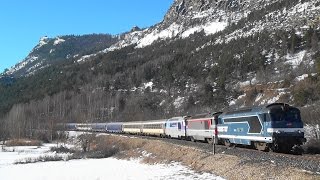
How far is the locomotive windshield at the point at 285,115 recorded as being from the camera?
31.4 meters

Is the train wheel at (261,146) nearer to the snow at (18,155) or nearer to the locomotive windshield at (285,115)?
the locomotive windshield at (285,115)

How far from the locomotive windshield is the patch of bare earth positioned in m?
4.42

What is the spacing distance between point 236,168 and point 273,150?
5.69 m

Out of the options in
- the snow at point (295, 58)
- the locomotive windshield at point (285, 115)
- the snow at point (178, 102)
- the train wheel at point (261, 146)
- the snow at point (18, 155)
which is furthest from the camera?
the snow at point (178, 102)

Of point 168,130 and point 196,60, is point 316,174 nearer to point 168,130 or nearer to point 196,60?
point 168,130

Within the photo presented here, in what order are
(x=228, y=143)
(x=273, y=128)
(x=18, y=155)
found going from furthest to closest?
(x=18, y=155)
(x=228, y=143)
(x=273, y=128)

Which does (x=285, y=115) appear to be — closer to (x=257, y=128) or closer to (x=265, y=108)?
(x=265, y=108)

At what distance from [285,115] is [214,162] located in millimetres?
6344

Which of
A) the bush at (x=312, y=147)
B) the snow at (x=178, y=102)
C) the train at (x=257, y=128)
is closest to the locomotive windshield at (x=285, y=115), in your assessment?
the train at (x=257, y=128)

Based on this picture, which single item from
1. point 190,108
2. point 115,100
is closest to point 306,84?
point 190,108

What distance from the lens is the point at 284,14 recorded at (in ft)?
632

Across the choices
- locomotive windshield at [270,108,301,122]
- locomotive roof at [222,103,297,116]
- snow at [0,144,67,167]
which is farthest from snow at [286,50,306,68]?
locomotive windshield at [270,108,301,122]

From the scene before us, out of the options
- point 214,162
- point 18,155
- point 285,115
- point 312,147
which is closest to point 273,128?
point 285,115

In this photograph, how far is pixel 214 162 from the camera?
31.8m
